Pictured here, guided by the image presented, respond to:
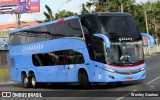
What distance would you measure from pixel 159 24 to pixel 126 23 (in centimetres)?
7777

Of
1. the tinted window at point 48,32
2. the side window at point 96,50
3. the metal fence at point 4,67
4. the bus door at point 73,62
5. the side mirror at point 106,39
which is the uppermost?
the tinted window at point 48,32

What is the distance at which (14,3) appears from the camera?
56.2m

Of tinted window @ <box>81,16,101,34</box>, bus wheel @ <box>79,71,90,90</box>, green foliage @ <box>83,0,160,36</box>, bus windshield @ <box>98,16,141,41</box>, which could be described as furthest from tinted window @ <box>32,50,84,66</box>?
green foliage @ <box>83,0,160,36</box>

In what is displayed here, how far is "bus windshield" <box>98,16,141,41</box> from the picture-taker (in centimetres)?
1952

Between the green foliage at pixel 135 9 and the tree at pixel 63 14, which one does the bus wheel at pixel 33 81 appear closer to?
the green foliage at pixel 135 9

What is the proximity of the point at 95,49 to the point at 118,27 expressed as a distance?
5.04 feet

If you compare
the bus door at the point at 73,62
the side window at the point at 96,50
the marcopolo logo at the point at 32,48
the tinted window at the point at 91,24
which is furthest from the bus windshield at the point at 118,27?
the marcopolo logo at the point at 32,48

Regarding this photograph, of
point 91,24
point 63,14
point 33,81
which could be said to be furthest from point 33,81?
point 63,14

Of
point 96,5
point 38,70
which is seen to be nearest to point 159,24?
point 96,5

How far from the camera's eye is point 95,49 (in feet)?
64.1

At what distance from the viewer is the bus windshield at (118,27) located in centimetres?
1952

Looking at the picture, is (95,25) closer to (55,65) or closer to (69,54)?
(69,54)

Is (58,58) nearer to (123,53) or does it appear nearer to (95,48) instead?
(95,48)

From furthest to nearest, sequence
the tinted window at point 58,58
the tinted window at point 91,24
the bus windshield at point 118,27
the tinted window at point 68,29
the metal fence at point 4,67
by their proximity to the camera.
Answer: the metal fence at point 4,67, the tinted window at point 58,58, the tinted window at point 68,29, the tinted window at point 91,24, the bus windshield at point 118,27
